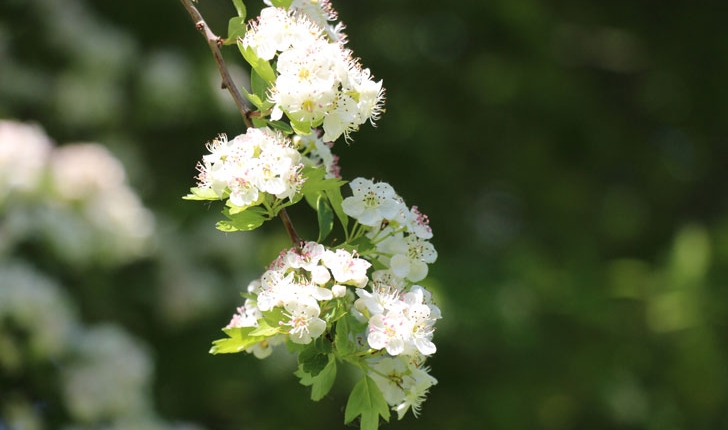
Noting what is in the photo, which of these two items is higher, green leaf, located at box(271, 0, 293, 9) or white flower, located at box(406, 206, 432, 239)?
green leaf, located at box(271, 0, 293, 9)

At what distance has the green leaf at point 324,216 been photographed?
98cm

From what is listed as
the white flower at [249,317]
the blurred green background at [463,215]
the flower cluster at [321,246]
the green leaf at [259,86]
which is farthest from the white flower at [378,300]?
the blurred green background at [463,215]

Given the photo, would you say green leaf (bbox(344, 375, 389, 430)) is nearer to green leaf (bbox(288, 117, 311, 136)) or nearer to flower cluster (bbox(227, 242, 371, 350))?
flower cluster (bbox(227, 242, 371, 350))

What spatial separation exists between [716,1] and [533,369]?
6.30 ft

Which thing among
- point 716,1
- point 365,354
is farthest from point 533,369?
point 365,354

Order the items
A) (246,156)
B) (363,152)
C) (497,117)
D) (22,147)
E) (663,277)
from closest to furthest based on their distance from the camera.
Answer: (246,156), (22,147), (663,277), (363,152), (497,117)

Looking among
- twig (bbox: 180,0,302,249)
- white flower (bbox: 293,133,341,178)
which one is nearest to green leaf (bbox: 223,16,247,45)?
twig (bbox: 180,0,302,249)

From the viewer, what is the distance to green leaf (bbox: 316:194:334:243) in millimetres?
977

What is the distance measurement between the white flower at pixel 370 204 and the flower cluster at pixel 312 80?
0.06 meters

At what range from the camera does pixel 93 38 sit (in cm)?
308

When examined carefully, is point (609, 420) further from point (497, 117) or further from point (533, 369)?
point (497, 117)

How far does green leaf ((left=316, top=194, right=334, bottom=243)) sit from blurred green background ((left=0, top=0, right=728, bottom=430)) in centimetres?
145

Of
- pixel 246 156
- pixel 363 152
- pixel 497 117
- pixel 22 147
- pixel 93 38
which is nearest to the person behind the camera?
pixel 246 156

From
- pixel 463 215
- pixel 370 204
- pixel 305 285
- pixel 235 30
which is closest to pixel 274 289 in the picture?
pixel 305 285
